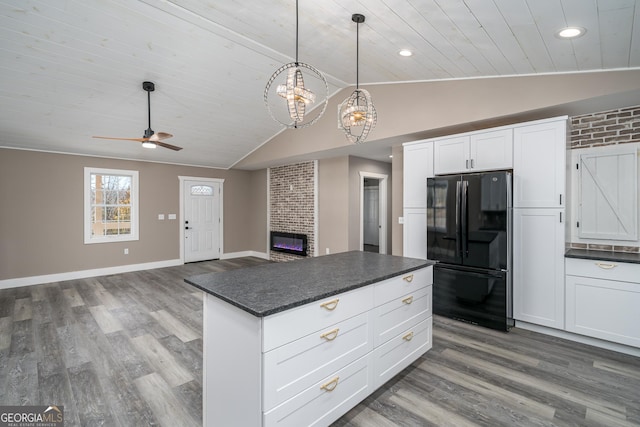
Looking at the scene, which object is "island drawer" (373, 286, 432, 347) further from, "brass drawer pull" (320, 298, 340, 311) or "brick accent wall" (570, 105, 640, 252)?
"brick accent wall" (570, 105, 640, 252)

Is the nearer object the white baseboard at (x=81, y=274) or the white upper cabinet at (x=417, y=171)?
the white upper cabinet at (x=417, y=171)

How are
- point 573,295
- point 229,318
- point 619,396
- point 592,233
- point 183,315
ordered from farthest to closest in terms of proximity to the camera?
point 183,315 → point 592,233 → point 573,295 → point 619,396 → point 229,318

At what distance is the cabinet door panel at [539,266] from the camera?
3230mm

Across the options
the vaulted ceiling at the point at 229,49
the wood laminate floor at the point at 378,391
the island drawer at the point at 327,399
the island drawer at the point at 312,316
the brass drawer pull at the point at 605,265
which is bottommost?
the wood laminate floor at the point at 378,391

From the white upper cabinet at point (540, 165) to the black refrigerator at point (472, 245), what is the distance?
0.25 meters

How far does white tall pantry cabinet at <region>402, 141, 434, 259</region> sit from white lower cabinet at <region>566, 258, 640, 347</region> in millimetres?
1601

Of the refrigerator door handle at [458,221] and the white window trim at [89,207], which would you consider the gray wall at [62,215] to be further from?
the refrigerator door handle at [458,221]

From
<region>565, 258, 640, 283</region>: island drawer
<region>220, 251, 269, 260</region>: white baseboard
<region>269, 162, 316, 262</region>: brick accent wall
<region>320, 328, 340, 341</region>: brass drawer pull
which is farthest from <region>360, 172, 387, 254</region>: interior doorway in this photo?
<region>320, 328, 340, 341</region>: brass drawer pull

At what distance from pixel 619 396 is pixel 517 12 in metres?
2.91

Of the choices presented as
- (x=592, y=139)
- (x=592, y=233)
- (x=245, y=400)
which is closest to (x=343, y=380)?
(x=245, y=400)

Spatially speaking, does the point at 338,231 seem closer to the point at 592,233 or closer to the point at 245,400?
the point at 592,233

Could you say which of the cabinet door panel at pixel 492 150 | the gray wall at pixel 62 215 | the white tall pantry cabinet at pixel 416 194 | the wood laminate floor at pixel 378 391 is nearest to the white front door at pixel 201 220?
the gray wall at pixel 62 215

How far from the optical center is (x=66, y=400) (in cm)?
224

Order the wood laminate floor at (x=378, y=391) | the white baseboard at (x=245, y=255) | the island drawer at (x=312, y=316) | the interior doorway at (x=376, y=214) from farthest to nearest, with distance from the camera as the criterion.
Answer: the white baseboard at (x=245, y=255) → the interior doorway at (x=376, y=214) → the wood laminate floor at (x=378, y=391) → the island drawer at (x=312, y=316)
